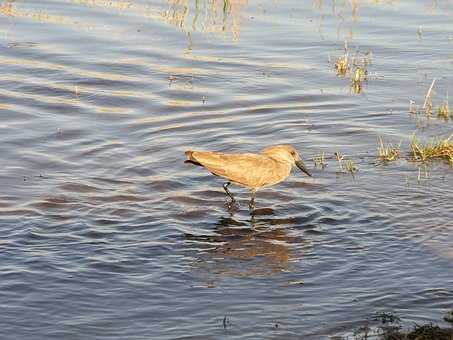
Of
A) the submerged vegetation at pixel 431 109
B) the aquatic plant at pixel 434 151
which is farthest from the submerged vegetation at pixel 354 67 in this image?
the aquatic plant at pixel 434 151

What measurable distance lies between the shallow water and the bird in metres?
0.25

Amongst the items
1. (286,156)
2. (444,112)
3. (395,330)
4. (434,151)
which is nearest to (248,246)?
(286,156)

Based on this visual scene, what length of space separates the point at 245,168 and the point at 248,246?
133 cm

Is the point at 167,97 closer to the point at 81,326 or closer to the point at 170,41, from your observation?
the point at 170,41

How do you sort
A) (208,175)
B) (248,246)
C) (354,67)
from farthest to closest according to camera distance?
1. (354,67)
2. (208,175)
3. (248,246)

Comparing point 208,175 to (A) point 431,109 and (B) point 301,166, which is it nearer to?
(B) point 301,166

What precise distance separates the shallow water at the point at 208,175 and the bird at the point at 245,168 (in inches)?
9.9

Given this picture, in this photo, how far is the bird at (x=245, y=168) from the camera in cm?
1130

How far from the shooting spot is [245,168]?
1136 centimetres

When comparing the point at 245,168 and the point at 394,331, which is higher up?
the point at 245,168

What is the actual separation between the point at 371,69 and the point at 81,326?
8748 mm

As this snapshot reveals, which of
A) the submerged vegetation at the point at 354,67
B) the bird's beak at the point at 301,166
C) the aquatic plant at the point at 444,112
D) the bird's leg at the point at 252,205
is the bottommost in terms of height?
the bird's leg at the point at 252,205

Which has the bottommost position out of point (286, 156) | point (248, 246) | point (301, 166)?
point (248, 246)

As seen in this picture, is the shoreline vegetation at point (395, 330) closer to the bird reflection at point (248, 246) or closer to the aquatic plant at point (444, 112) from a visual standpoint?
the bird reflection at point (248, 246)
